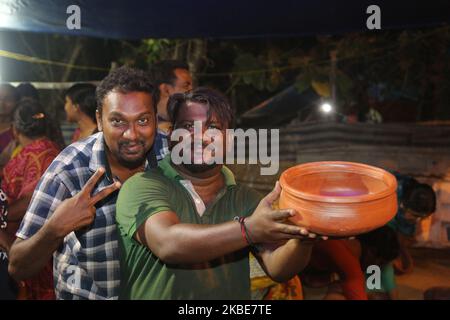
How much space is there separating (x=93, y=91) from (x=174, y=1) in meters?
0.67

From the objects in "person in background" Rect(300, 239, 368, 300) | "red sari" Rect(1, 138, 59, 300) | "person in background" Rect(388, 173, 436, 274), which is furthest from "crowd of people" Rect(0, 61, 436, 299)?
"person in background" Rect(388, 173, 436, 274)

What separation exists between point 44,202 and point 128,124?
0.43 metres

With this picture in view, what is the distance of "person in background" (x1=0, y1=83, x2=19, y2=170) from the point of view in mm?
2877

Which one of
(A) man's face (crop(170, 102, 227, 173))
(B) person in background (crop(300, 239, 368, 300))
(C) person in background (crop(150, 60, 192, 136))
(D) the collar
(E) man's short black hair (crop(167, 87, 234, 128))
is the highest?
(C) person in background (crop(150, 60, 192, 136))

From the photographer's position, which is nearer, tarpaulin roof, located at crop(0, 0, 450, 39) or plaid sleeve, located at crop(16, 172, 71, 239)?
plaid sleeve, located at crop(16, 172, 71, 239)

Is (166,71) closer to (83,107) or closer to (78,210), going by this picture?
(83,107)

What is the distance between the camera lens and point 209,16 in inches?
113

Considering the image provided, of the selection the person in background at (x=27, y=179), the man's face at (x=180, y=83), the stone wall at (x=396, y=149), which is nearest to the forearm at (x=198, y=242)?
the person in background at (x=27, y=179)

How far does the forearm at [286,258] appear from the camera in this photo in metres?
1.63

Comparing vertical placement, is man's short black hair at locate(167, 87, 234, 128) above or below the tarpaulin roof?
below

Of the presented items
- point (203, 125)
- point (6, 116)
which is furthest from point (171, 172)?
point (6, 116)

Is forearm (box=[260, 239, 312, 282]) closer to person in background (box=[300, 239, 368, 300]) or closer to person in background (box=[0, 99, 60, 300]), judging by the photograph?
person in background (box=[300, 239, 368, 300])

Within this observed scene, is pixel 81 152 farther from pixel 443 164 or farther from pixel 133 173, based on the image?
pixel 443 164
